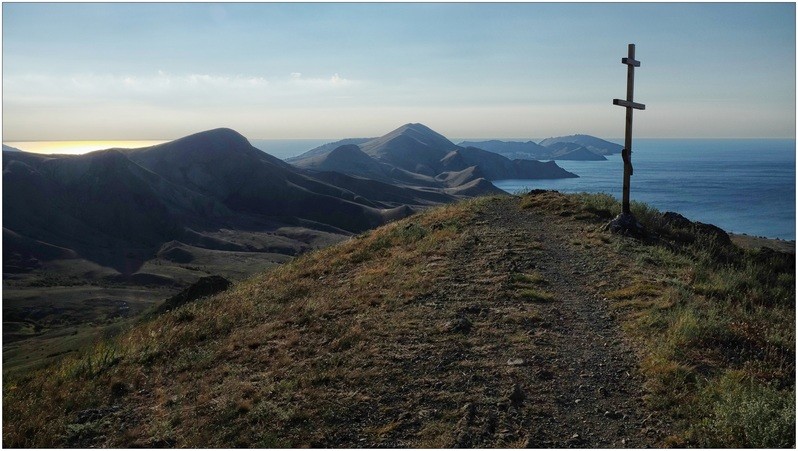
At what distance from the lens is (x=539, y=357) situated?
9.65 meters

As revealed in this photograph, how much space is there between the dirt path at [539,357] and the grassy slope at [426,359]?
52 millimetres

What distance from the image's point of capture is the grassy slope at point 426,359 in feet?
25.9

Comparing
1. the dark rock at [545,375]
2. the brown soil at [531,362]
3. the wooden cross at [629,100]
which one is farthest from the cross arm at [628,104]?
the dark rock at [545,375]

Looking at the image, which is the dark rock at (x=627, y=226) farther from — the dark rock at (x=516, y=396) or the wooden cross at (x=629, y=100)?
the dark rock at (x=516, y=396)

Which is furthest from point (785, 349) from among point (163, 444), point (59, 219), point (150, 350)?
point (59, 219)

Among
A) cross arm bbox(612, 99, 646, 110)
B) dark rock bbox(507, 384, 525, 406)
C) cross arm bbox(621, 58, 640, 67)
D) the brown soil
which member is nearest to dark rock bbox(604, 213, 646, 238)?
the brown soil

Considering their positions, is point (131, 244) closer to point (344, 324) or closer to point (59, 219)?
point (59, 219)

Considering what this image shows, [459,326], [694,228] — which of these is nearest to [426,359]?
[459,326]

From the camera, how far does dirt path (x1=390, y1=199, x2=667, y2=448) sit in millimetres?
7590

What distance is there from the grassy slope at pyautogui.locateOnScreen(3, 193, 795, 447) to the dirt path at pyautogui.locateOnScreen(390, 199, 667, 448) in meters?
0.05

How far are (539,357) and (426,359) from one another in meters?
1.95

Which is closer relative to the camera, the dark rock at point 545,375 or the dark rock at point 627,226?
the dark rock at point 545,375

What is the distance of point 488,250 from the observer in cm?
1664

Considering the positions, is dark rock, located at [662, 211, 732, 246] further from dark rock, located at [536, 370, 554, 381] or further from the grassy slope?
dark rock, located at [536, 370, 554, 381]
